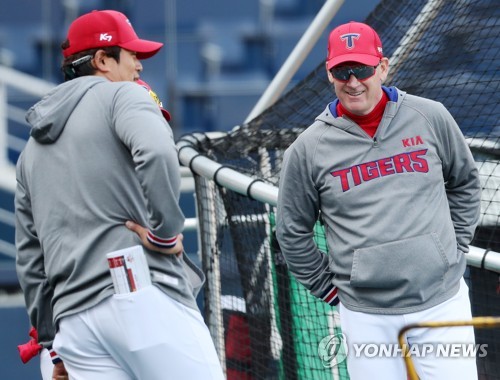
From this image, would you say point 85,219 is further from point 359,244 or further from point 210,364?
point 359,244

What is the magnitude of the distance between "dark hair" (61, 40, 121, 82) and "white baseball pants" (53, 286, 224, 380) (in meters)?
0.62

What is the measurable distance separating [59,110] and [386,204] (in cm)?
88

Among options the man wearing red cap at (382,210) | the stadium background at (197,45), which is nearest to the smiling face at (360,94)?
the man wearing red cap at (382,210)

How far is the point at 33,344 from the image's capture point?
3359 mm

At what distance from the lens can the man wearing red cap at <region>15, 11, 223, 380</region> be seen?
8.08 feet

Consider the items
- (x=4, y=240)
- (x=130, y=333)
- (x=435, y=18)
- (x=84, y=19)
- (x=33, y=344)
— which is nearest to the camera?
(x=130, y=333)

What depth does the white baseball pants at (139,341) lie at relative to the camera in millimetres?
2467

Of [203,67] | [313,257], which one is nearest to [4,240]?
[203,67]

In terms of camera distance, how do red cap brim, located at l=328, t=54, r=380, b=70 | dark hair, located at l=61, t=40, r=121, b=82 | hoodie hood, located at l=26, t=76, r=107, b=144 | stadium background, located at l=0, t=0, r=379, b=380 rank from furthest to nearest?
stadium background, located at l=0, t=0, r=379, b=380 < red cap brim, located at l=328, t=54, r=380, b=70 < dark hair, located at l=61, t=40, r=121, b=82 < hoodie hood, located at l=26, t=76, r=107, b=144

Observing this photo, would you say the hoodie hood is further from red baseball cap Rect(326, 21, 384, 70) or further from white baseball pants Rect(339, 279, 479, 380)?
white baseball pants Rect(339, 279, 479, 380)

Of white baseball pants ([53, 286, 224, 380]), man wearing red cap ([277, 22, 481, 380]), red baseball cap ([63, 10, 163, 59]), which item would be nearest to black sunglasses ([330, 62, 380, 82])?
man wearing red cap ([277, 22, 481, 380])

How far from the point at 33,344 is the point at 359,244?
3.87 ft

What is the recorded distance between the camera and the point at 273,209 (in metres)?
3.89

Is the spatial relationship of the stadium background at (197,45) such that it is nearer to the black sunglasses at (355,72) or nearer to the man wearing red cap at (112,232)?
the black sunglasses at (355,72)
